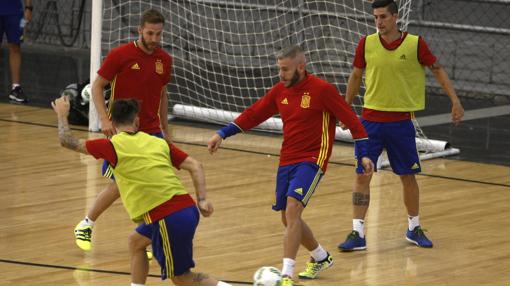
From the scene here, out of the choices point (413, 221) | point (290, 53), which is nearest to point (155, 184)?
point (290, 53)

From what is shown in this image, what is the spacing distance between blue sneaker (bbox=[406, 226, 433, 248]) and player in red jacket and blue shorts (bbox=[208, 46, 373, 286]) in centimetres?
136

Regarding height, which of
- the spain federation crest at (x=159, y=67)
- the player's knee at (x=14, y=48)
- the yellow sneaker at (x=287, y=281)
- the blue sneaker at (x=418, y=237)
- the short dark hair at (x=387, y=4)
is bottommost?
the blue sneaker at (x=418, y=237)

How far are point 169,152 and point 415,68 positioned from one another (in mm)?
3026

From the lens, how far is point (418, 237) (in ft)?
32.3

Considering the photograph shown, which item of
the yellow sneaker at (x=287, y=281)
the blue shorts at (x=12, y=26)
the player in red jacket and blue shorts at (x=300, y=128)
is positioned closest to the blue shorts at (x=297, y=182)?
the player in red jacket and blue shorts at (x=300, y=128)

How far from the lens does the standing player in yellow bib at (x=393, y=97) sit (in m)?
9.72

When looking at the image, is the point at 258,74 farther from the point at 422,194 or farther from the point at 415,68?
the point at 415,68

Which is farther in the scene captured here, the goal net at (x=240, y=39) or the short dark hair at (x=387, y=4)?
the goal net at (x=240, y=39)

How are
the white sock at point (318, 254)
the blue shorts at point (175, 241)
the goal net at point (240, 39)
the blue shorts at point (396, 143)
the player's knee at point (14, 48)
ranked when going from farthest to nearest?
the goal net at point (240, 39)
the player's knee at point (14, 48)
the blue shorts at point (396, 143)
the white sock at point (318, 254)
the blue shorts at point (175, 241)

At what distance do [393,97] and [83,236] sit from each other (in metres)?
2.55

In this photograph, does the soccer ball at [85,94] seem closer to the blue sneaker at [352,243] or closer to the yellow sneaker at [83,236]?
the yellow sneaker at [83,236]

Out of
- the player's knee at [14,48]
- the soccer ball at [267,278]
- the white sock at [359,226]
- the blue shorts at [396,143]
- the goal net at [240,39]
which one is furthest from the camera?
the goal net at [240,39]

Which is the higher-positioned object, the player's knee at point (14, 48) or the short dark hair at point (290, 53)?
the short dark hair at point (290, 53)

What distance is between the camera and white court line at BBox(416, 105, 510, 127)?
16.1 m
